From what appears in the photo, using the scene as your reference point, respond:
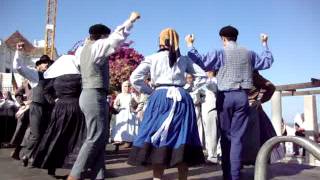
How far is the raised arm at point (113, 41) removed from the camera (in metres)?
4.11

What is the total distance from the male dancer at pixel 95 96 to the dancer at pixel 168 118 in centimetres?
41

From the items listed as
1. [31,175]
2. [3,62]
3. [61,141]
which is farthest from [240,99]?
[3,62]

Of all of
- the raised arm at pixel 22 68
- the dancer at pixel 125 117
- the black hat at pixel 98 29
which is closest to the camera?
the black hat at pixel 98 29

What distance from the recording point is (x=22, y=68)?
17.9 ft

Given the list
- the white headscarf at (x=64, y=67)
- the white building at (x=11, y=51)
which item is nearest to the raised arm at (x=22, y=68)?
the white headscarf at (x=64, y=67)

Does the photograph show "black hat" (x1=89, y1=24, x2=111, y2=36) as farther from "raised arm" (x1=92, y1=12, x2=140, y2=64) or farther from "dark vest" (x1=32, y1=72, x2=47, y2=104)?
"dark vest" (x1=32, y1=72, x2=47, y2=104)

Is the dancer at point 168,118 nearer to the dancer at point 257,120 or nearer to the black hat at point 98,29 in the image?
the black hat at point 98,29

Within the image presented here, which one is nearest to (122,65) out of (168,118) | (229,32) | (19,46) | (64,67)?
(19,46)

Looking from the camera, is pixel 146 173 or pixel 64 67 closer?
pixel 64 67

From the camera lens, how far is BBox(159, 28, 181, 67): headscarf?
15.0 ft

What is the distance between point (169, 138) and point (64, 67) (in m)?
1.74

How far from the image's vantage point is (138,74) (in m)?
4.69

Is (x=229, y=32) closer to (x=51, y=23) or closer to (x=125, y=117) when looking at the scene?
(x=125, y=117)

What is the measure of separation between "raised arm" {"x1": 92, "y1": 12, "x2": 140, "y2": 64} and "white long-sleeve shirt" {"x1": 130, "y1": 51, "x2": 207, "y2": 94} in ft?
1.82
